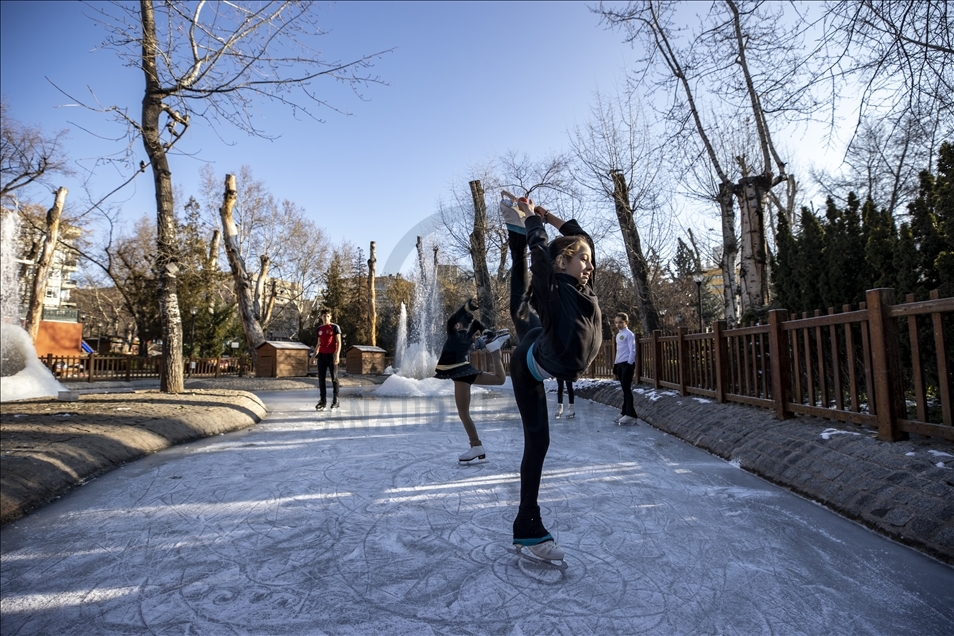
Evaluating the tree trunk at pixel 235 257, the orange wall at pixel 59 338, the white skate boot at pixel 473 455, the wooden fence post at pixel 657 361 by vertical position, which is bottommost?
the white skate boot at pixel 473 455

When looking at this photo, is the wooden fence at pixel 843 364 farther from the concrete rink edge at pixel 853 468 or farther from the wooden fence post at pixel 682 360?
the concrete rink edge at pixel 853 468

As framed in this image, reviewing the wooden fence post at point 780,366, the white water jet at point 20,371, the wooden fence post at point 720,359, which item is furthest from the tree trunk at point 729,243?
the white water jet at point 20,371

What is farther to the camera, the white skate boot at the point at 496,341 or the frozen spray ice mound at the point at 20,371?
the frozen spray ice mound at the point at 20,371

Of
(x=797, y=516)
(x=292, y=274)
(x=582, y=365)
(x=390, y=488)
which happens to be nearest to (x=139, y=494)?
(x=390, y=488)

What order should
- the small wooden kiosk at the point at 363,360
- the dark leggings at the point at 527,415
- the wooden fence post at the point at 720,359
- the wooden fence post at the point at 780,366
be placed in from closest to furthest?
the dark leggings at the point at 527,415 < the wooden fence post at the point at 780,366 < the wooden fence post at the point at 720,359 < the small wooden kiosk at the point at 363,360

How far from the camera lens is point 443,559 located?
250 cm

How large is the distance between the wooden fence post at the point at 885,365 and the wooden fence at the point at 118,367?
67.3ft

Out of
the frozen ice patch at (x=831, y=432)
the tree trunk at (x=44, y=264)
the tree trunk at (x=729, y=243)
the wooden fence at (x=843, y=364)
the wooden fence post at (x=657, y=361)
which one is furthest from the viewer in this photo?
the tree trunk at (x=44, y=264)

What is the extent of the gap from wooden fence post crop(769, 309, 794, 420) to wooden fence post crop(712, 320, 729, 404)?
4.74ft

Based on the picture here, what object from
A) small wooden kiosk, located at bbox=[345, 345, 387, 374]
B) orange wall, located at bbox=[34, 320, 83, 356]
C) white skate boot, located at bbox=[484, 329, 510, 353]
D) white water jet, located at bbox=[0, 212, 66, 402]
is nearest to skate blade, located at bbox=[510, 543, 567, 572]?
white skate boot, located at bbox=[484, 329, 510, 353]

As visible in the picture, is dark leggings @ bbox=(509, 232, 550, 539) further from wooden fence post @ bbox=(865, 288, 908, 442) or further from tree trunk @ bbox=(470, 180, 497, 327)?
tree trunk @ bbox=(470, 180, 497, 327)

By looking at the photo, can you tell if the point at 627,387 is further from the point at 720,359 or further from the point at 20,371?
the point at 20,371

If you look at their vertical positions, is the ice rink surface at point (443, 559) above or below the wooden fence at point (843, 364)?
below

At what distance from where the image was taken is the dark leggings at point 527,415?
2488mm
